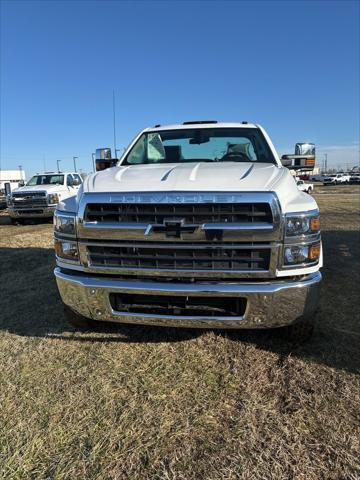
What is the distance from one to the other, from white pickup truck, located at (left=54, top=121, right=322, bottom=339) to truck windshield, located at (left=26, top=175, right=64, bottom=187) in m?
12.2

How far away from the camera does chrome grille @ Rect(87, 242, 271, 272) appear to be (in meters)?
2.80

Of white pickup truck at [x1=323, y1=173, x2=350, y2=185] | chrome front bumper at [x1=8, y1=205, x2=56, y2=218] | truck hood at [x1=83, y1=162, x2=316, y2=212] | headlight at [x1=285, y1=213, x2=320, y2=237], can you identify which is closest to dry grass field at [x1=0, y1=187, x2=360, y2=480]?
headlight at [x1=285, y1=213, x2=320, y2=237]

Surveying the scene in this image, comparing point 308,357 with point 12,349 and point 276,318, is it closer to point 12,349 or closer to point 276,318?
point 276,318

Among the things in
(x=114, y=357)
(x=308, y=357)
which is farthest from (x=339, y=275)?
(x=114, y=357)

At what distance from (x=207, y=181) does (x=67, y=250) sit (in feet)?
4.01

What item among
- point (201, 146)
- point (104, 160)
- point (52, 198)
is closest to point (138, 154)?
point (104, 160)

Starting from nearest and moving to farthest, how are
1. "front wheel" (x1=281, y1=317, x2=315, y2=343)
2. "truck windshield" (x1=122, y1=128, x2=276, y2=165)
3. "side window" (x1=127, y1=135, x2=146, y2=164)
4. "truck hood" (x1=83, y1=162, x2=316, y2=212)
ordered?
"truck hood" (x1=83, y1=162, x2=316, y2=212)
"front wheel" (x1=281, y1=317, x2=315, y2=343)
"truck windshield" (x1=122, y1=128, x2=276, y2=165)
"side window" (x1=127, y1=135, x2=146, y2=164)

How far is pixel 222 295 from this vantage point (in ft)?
9.17

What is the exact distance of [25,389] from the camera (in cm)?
284

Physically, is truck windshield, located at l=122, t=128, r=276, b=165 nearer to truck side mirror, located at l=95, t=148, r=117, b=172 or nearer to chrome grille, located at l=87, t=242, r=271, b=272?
truck side mirror, located at l=95, t=148, r=117, b=172

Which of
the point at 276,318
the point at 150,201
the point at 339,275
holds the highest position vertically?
the point at 150,201

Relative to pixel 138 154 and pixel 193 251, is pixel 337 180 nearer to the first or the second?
pixel 138 154

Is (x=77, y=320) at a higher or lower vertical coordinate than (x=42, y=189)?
lower

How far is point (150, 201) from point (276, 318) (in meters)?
1.24
